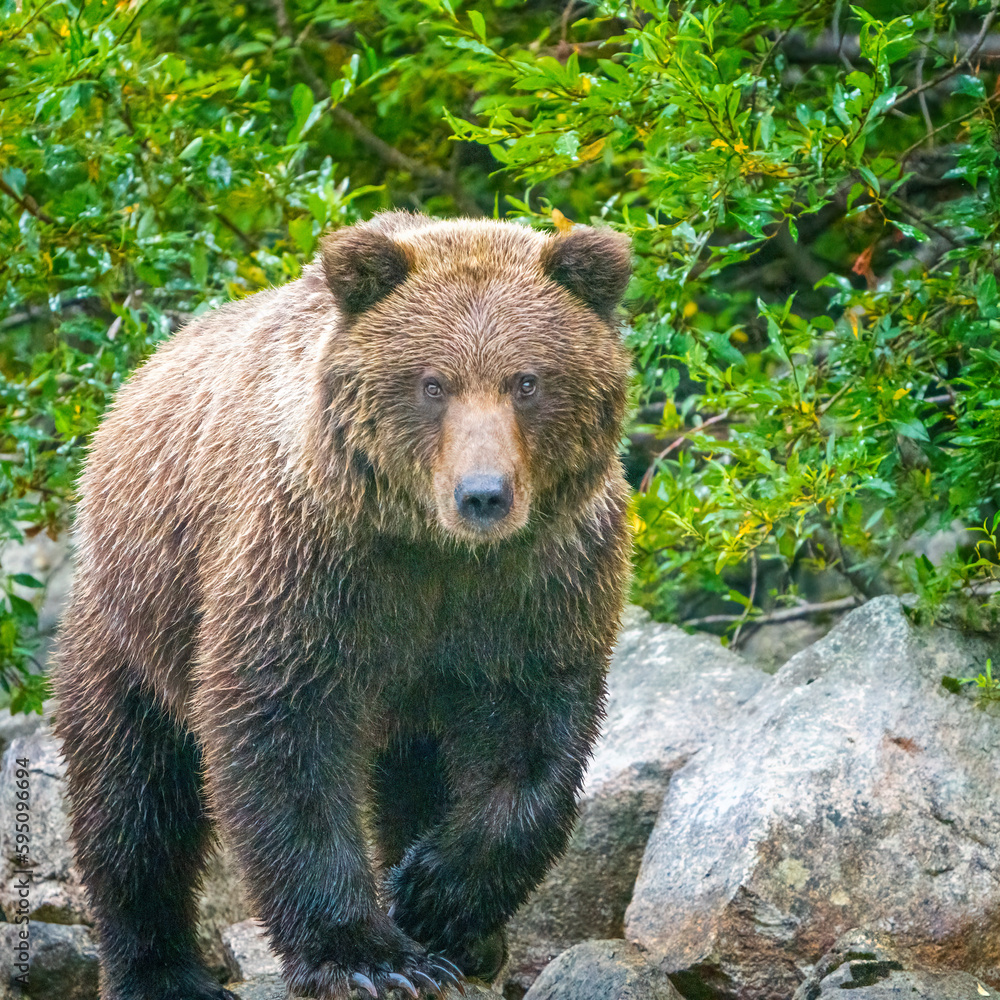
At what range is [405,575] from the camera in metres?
4.21

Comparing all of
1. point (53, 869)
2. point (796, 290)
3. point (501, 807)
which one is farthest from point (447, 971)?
point (796, 290)

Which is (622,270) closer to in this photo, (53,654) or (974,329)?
(974,329)

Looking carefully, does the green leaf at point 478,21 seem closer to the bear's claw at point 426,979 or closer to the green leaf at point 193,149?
the green leaf at point 193,149

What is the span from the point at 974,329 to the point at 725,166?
1.19 m

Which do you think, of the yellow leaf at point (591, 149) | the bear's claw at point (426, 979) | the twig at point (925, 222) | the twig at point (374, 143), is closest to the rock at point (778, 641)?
the twig at point (925, 222)

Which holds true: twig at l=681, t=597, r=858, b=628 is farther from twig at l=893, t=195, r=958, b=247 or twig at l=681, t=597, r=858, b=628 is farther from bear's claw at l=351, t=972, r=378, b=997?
bear's claw at l=351, t=972, r=378, b=997

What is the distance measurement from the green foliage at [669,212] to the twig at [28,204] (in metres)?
0.06

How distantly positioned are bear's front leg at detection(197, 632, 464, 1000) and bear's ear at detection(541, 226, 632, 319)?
4.48 feet

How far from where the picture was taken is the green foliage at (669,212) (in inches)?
216

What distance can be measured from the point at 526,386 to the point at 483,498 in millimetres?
485

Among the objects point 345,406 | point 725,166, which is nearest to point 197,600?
point 345,406

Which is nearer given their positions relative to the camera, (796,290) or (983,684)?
(983,684)

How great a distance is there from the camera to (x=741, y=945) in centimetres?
475

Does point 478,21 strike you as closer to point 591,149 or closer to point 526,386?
point 591,149
